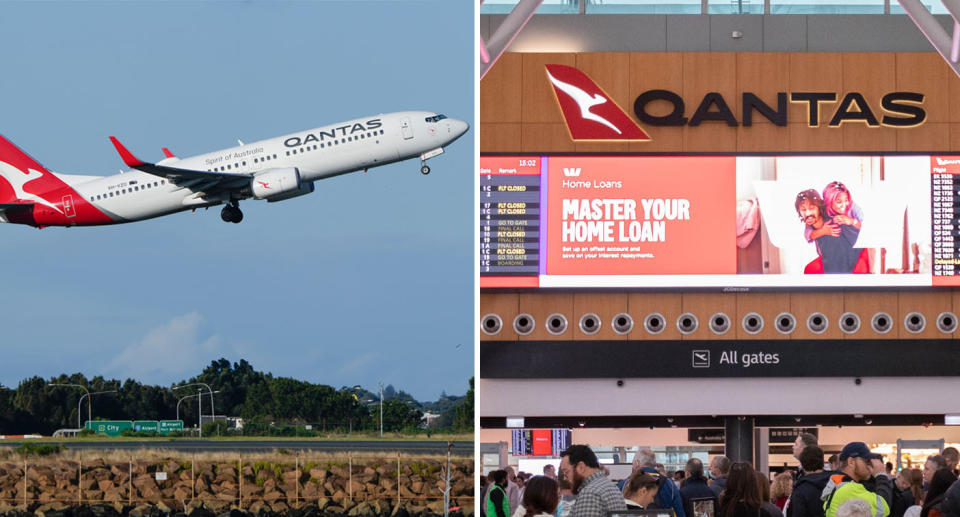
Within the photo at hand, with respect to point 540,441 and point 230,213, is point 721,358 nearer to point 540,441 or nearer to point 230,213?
point 540,441

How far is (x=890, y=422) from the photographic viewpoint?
1725 centimetres

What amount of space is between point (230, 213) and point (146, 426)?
788 inches

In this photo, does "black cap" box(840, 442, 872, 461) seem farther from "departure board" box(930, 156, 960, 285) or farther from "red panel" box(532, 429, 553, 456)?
"departure board" box(930, 156, 960, 285)

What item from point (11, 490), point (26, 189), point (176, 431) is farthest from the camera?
point (176, 431)

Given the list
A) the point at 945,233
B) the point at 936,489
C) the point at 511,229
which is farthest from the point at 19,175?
the point at 936,489

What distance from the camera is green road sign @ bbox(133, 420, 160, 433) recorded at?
4970 cm

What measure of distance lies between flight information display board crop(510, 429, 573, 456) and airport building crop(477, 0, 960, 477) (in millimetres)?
23

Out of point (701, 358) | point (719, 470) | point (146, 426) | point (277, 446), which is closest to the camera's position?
point (719, 470)

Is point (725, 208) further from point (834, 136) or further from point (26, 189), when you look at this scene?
point (26, 189)

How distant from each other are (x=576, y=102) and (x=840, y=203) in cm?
353

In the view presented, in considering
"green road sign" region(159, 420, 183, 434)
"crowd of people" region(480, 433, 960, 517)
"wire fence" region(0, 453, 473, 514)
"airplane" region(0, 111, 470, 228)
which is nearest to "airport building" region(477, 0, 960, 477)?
"crowd of people" region(480, 433, 960, 517)

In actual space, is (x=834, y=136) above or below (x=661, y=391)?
above

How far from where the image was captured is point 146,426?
51.2 meters

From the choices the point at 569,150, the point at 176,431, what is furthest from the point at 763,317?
the point at 176,431
